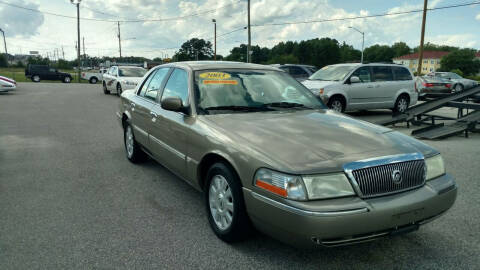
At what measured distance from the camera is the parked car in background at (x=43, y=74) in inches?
1468

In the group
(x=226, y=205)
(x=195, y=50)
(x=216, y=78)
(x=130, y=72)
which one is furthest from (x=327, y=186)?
(x=195, y=50)

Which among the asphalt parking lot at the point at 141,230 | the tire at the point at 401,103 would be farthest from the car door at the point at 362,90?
the asphalt parking lot at the point at 141,230

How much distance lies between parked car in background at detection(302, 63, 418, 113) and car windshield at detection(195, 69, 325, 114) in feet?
23.1

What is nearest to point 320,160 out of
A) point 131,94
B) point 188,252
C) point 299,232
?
point 299,232

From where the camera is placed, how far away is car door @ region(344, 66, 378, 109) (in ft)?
38.2

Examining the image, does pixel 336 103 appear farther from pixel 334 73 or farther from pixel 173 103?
pixel 173 103

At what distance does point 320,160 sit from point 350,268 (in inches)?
35.4

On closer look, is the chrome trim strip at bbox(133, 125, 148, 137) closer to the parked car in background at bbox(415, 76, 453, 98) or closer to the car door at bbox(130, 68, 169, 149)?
the car door at bbox(130, 68, 169, 149)

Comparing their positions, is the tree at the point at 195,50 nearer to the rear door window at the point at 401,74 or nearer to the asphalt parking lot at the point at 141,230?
the rear door window at the point at 401,74

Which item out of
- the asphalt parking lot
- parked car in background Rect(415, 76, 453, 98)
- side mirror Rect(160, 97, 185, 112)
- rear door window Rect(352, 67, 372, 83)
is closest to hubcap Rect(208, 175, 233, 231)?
the asphalt parking lot

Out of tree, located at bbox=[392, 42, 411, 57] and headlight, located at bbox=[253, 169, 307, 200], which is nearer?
headlight, located at bbox=[253, 169, 307, 200]

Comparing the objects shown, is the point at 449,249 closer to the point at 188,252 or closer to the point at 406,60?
the point at 188,252

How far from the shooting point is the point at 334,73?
1220cm

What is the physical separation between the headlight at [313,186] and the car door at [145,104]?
2.73 meters
